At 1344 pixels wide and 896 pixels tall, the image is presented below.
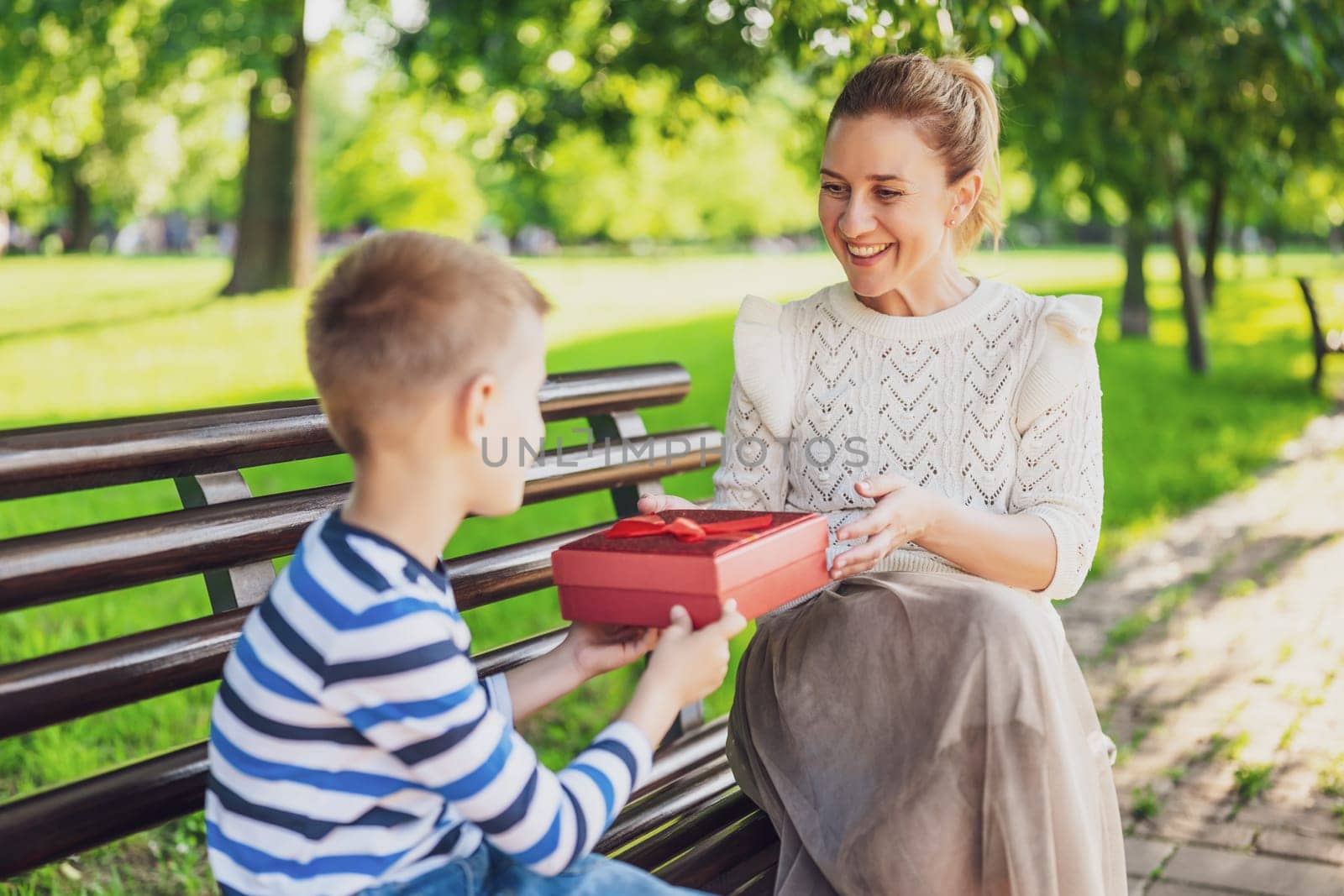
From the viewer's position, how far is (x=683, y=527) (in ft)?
6.73

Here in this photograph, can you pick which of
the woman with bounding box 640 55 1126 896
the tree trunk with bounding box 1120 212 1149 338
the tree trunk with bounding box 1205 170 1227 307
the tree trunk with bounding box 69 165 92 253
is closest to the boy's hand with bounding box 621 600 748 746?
the woman with bounding box 640 55 1126 896

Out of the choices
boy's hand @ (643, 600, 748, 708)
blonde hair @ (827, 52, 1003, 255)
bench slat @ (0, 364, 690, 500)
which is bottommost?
boy's hand @ (643, 600, 748, 708)

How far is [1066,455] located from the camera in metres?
2.58

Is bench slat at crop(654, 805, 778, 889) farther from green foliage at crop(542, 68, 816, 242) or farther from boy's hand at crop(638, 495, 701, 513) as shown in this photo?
green foliage at crop(542, 68, 816, 242)

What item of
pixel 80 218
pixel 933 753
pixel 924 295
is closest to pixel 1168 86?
pixel 924 295

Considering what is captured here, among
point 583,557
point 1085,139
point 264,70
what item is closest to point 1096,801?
point 583,557

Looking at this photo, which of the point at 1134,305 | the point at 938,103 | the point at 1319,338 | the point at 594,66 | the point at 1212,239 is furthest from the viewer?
the point at 1212,239

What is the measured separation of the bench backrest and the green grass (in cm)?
61

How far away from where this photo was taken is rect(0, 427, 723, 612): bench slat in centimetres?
194

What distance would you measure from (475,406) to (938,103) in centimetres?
131

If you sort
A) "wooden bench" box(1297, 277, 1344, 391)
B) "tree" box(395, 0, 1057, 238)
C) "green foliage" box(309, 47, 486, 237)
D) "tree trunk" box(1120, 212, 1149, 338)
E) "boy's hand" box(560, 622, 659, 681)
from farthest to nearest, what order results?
1. "green foliage" box(309, 47, 486, 237)
2. "tree trunk" box(1120, 212, 1149, 338)
3. "wooden bench" box(1297, 277, 1344, 391)
4. "tree" box(395, 0, 1057, 238)
5. "boy's hand" box(560, 622, 659, 681)

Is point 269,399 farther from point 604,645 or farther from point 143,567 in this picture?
point 604,645

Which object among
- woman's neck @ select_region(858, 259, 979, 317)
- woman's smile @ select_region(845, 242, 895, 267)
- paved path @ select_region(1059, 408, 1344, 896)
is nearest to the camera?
woman's smile @ select_region(845, 242, 895, 267)

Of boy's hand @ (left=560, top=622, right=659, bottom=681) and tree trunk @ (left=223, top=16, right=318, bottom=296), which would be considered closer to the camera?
boy's hand @ (left=560, top=622, right=659, bottom=681)
